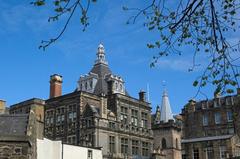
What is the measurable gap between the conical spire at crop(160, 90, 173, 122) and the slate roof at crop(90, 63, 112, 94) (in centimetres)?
879

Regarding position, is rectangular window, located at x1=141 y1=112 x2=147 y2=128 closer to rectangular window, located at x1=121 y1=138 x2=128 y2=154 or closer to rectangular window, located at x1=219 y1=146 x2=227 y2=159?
rectangular window, located at x1=121 y1=138 x2=128 y2=154

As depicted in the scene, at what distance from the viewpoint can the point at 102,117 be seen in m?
53.5

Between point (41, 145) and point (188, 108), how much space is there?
131ft

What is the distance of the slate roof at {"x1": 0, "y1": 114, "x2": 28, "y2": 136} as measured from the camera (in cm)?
3269

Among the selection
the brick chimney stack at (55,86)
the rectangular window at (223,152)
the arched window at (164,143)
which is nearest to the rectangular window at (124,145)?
the arched window at (164,143)

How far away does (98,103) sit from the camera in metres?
55.7

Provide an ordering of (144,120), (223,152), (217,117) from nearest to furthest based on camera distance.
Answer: (223,152) → (144,120) → (217,117)

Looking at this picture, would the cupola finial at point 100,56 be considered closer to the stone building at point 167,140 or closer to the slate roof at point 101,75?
the slate roof at point 101,75

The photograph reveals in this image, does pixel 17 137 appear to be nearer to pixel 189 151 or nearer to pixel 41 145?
pixel 41 145

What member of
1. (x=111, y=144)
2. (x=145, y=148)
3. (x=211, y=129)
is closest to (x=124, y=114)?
(x=111, y=144)

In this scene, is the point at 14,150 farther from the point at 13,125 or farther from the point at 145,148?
the point at 145,148

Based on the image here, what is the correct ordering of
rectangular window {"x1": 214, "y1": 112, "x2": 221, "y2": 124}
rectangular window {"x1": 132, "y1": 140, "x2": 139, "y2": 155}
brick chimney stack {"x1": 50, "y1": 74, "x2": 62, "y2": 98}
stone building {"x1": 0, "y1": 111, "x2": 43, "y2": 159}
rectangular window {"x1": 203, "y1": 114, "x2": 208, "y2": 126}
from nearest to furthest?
stone building {"x1": 0, "y1": 111, "x2": 43, "y2": 159}, rectangular window {"x1": 132, "y1": 140, "x2": 139, "y2": 155}, brick chimney stack {"x1": 50, "y1": 74, "x2": 62, "y2": 98}, rectangular window {"x1": 214, "y1": 112, "x2": 221, "y2": 124}, rectangular window {"x1": 203, "y1": 114, "x2": 208, "y2": 126}

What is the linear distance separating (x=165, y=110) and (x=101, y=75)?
11094 mm

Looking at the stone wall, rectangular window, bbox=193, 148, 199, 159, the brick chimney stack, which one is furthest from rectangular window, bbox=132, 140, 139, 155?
the stone wall
